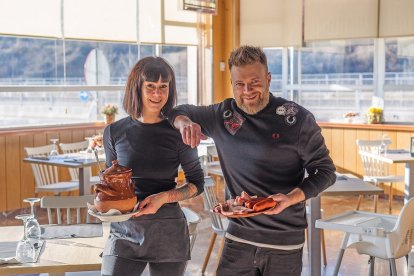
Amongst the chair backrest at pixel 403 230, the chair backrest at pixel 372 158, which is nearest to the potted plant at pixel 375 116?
the chair backrest at pixel 372 158

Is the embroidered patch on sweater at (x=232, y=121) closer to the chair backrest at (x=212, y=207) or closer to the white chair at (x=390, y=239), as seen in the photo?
the white chair at (x=390, y=239)

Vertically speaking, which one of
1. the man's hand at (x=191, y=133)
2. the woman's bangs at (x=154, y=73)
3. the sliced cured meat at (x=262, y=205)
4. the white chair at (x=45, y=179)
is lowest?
the white chair at (x=45, y=179)

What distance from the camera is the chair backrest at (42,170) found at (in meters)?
6.78

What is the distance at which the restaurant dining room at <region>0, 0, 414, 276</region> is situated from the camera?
2.14 m

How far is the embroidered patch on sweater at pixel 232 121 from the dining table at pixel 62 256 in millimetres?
741

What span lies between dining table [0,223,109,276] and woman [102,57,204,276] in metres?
0.22

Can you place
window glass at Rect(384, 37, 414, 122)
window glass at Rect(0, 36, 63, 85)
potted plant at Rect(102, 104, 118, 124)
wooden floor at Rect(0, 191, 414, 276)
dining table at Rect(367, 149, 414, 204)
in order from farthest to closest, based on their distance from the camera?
window glass at Rect(384, 37, 414, 122)
potted plant at Rect(102, 104, 118, 124)
window glass at Rect(0, 36, 63, 85)
dining table at Rect(367, 149, 414, 204)
wooden floor at Rect(0, 191, 414, 276)

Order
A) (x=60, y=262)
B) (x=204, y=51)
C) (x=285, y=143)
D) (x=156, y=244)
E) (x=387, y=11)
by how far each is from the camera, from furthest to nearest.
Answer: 1. (x=204, y=51)
2. (x=387, y=11)
3. (x=60, y=262)
4. (x=156, y=244)
5. (x=285, y=143)

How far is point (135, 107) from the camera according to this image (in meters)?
2.31

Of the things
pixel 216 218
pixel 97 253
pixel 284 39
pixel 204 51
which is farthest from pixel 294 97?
pixel 97 253

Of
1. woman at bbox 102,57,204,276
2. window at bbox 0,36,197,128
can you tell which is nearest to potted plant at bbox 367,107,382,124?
window at bbox 0,36,197,128

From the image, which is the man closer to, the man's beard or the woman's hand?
Answer: the man's beard

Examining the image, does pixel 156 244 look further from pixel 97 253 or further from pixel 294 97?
pixel 294 97

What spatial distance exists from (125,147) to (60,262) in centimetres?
53
